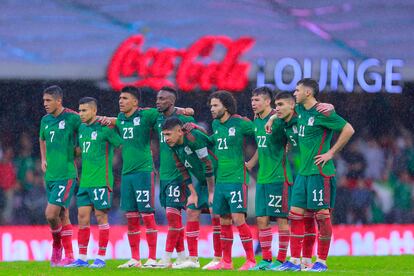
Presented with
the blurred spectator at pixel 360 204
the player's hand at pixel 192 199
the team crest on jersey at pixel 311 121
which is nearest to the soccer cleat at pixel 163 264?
the player's hand at pixel 192 199

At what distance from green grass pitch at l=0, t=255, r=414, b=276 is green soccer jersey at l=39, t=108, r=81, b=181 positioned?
47.4 inches

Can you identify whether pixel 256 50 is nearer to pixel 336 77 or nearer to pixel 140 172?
pixel 336 77

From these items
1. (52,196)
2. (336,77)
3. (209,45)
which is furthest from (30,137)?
(52,196)

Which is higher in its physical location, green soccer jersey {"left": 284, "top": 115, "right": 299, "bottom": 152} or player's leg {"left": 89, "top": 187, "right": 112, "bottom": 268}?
green soccer jersey {"left": 284, "top": 115, "right": 299, "bottom": 152}

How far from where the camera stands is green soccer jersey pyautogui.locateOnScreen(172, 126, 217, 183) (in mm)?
17109

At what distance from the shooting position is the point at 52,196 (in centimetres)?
1755

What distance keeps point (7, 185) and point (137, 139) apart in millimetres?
7017

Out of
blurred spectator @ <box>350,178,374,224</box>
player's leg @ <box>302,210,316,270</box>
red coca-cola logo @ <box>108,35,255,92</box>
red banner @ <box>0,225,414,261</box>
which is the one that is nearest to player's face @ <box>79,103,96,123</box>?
player's leg @ <box>302,210,316,270</box>

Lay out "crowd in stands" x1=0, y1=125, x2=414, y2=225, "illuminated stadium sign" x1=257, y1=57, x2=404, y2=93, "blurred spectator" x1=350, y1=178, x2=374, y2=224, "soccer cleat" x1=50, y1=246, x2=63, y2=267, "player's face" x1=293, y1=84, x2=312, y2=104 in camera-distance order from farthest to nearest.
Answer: "blurred spectator" x1=350, y1=178, x2=374, y2=224
"illuminated stadium sign" x1=257, y1=57, x2=404, y2=93
"crowd in stands" x1=0, y1=125, x2=414, y2=225
"soccer cleat" x1=50, y1=246, x2=63, y2=267
"player's face" x1=293, y1=84, x2=312, y2=104

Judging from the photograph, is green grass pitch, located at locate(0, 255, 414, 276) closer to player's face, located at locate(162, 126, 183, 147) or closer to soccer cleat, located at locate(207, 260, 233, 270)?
soccer cleat, located at locate(207, 260, 233, 270)

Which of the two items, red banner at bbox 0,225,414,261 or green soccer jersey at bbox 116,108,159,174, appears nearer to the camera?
green soccer jersey at bbox 116,108,159,174

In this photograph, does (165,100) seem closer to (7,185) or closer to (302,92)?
(302,92)

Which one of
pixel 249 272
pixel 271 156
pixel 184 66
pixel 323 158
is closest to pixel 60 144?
pixel 271 156

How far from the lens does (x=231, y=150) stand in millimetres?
17141
